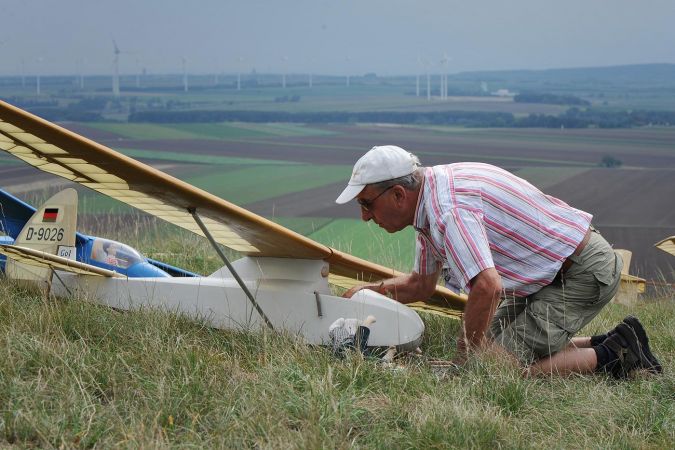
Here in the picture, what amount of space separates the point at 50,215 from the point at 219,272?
4.69 feet

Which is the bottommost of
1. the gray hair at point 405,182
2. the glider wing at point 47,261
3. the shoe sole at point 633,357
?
the shoe sole at point 633,357

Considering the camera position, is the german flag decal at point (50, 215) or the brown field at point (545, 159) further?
the brown field at point (545, 159)

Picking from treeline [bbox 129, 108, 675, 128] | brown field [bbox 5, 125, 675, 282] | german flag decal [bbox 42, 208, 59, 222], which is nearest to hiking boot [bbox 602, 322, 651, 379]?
german flag decal [bbox 42, 208, 59, 222]

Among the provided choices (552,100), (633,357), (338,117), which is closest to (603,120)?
(338,117)

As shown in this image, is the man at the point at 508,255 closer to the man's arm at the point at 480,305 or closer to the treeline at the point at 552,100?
the man's arm at the point at 480,305

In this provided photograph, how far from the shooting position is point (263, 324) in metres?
4.77

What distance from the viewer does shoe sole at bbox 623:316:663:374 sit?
14.5 feet

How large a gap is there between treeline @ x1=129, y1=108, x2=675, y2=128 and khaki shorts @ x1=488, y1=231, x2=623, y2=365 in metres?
88.0

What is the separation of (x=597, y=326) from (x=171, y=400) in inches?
125

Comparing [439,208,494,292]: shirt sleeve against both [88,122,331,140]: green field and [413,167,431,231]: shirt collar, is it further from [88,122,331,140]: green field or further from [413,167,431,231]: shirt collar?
[88,122,331,140]: green field

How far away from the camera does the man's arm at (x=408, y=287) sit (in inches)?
186

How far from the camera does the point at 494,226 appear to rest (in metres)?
4.08

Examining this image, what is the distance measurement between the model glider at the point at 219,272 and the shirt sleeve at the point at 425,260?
225 mm

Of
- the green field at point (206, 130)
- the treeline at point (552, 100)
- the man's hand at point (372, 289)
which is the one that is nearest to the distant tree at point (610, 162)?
the green field at point (206, 130)
